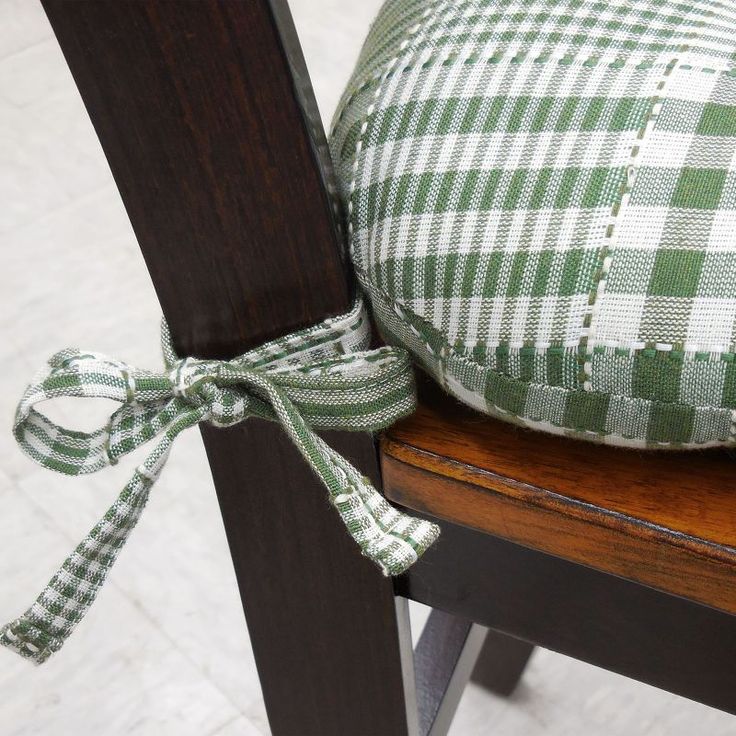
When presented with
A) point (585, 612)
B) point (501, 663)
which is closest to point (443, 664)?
point (501, 663)

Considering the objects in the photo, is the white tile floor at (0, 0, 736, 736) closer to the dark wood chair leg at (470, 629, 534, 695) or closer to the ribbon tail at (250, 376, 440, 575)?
the dark wood chair leg at (470, 629, 534, 695)

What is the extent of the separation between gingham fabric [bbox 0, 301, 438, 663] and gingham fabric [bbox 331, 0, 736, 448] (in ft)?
0.07

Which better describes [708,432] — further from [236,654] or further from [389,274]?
[236,654]

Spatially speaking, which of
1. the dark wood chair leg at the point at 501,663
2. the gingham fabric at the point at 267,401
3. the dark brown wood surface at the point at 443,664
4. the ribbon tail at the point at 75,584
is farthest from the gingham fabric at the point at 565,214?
the dark wood chair leg at the point at 501,663

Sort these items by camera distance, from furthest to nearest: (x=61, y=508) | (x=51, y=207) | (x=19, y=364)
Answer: (x=51, y=207) → (x=19, y=364) → (x=61, y=508)

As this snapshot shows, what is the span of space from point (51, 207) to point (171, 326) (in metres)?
1.22

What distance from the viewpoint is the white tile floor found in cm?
101

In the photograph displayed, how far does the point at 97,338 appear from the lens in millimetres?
1366

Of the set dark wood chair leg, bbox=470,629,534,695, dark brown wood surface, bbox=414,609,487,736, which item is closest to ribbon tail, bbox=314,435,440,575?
dark brown wood surface, bbox=414,609,487,736

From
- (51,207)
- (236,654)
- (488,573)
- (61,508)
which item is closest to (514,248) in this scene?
(488,573)

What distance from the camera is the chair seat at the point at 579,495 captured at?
1.26 feet

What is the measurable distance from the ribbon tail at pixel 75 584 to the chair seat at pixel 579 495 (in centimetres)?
10

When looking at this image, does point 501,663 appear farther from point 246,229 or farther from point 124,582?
point 246,229

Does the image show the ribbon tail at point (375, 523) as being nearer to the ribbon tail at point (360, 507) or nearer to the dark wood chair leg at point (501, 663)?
the ribbon tail at point (360, 507)
